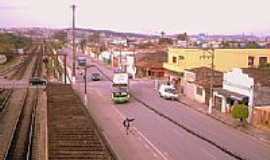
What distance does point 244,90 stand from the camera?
3541 cm

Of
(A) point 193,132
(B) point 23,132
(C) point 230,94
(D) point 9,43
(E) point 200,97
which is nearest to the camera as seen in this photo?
(A) point 193,132

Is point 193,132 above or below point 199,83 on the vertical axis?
below

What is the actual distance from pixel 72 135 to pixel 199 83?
21941 mm

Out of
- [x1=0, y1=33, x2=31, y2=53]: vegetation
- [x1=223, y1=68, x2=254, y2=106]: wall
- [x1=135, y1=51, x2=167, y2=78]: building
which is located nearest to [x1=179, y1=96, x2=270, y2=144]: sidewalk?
[x1=223, y1=68, x2=254, y2=106]: wall

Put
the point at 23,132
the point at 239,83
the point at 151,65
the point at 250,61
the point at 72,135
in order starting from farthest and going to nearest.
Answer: the point at 151,65 < the point at 250,61 < the point at 239,83 < the point at 23,132 < the point at 72,135

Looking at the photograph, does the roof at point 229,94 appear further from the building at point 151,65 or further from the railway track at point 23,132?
the building at point 151,65

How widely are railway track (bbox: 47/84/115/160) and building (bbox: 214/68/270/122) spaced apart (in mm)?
10248

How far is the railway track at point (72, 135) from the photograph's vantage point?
1998 centimetres

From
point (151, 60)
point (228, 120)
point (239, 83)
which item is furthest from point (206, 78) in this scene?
point (151, 60)

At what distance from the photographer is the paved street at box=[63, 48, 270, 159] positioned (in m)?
25.2

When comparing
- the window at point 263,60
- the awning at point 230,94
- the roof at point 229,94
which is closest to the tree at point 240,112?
the awning at point 230,94

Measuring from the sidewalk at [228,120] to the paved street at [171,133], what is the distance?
0.50 meters

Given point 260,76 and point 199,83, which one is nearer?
point 260,76

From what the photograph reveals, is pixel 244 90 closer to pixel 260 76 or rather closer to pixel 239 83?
pixel 239 83
